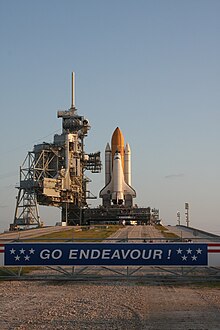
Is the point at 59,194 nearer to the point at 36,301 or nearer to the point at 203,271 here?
the point at 203,271

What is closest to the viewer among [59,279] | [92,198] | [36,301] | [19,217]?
[36,301]

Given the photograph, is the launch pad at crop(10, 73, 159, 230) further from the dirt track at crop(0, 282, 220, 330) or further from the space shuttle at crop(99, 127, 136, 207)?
the dirt track at crop(0, 282, 220, 330)

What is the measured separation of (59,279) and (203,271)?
24.6 ft

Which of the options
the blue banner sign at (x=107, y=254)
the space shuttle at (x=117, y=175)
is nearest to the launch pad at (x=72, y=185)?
the space shuttle at (x=117, y=175)

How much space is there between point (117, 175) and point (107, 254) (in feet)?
298

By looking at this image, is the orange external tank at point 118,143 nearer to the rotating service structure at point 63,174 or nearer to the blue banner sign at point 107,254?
the rotating service structure at point 63,174

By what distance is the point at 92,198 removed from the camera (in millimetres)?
130250

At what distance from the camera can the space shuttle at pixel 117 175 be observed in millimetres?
112438

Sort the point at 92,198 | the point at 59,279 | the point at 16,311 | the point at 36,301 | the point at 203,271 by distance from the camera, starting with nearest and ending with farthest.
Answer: the point at 16,311 < the point at 36,301 < the point at 59,279 < the point at 203,271 < the point at 92,198

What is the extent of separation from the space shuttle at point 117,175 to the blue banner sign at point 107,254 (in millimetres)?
90057

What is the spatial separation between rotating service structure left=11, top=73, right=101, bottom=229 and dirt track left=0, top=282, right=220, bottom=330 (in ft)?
294

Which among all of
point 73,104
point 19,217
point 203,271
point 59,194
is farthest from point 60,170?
point 203,271

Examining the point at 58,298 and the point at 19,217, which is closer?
the point at 58,298

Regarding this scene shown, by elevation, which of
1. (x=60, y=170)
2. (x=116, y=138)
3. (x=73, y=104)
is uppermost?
(x=73, y=104)
